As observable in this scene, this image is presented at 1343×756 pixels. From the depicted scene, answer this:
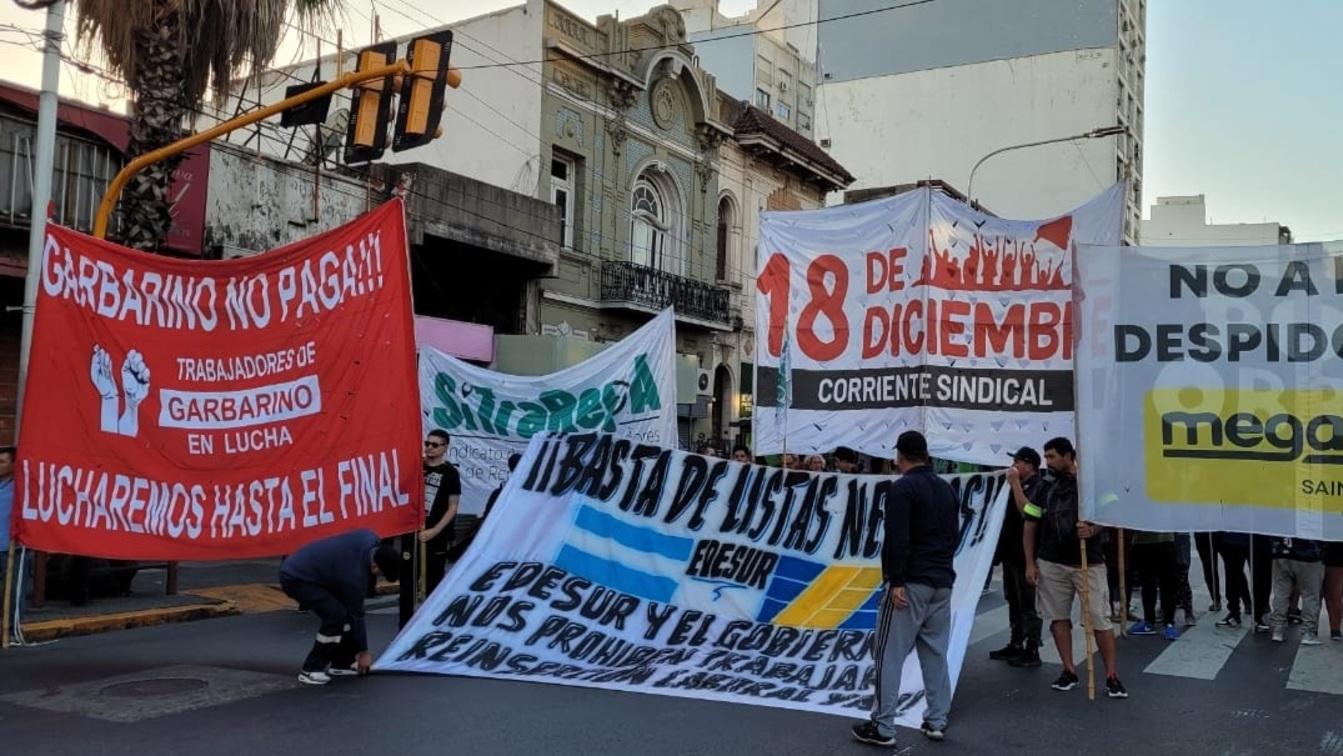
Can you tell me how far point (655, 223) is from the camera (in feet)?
93.6

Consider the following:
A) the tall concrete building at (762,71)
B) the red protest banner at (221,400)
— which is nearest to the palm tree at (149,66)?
the red protest banner at (221,400)

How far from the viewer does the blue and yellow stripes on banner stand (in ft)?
27.0

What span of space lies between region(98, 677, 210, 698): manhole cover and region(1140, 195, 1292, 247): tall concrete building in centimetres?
7337

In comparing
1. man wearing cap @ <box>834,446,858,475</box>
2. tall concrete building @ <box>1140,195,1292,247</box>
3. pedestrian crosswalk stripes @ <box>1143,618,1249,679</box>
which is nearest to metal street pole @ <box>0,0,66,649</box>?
man wearing cap @ <box>834,446,858,475</box>

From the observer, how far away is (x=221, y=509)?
8.20m

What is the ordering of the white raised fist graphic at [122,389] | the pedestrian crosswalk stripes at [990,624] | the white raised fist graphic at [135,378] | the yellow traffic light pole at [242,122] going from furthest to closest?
the yellow traffic light pole at [242,122]
the pedestrian crosswalk stripes at [990,624]
the white raised fist graphic at [135,378]
the white raised fist graphic at [122,389]

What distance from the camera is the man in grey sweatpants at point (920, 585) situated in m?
6.47

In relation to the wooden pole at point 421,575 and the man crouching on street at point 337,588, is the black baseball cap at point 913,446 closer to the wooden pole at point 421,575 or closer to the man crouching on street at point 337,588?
the man crouching on street at point 337,588

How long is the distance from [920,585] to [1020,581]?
3.05 meters

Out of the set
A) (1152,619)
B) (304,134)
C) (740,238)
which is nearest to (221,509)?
(1152,619)

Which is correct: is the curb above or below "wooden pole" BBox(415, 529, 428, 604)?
below

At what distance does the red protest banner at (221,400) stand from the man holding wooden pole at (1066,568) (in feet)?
14.5

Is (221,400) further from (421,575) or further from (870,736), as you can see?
(870,736)

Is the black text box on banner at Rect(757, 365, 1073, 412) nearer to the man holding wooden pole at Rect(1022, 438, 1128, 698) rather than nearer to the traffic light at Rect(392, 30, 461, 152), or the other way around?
the man holding wooden pole at Rect(1022, 438, 1128, 698)
